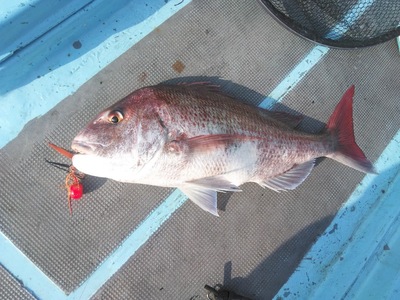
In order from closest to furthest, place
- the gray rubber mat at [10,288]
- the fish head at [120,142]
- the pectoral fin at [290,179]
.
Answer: the fish head at [120,142]
the gray rubber mat at [10,288]
the pectoral fin at [290,179]

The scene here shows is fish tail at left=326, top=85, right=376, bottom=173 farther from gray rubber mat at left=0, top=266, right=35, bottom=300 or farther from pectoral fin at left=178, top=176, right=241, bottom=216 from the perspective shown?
gray rubber mat at left=0, top=266, right=35, bottom=300

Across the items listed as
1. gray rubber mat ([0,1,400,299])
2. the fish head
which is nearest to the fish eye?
the fish head

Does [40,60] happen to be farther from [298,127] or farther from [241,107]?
[298,127]

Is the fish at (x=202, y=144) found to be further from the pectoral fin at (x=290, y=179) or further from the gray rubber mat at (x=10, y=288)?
the gray rubber mat at (x=10, y=288)

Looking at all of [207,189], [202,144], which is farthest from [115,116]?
[207,189]

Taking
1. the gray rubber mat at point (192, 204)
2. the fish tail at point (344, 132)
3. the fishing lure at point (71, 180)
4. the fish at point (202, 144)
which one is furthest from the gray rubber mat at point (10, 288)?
the fish tail at point (344, 132)

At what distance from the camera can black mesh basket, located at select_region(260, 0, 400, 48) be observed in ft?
8.57

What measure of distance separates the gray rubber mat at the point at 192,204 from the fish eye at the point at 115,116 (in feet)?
1.29

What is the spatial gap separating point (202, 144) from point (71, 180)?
82cm

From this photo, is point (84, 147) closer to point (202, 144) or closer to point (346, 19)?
point (202, 144)

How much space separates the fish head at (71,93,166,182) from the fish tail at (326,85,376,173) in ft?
3.99

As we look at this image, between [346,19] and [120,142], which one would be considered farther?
[346,19]

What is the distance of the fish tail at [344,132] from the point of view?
7.90ft

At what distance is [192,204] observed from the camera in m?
2.34
